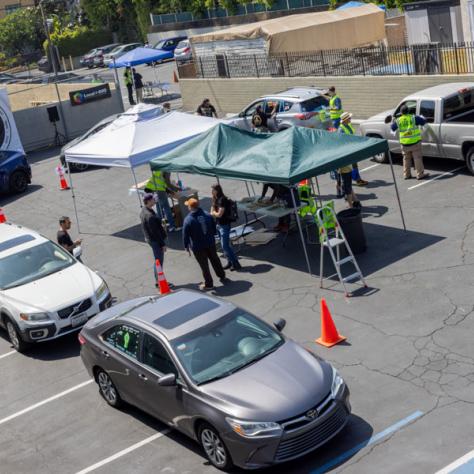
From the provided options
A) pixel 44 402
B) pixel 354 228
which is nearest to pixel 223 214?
pixel 354 228

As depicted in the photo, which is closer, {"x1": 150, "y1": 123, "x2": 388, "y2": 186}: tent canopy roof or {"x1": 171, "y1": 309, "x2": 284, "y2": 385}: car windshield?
{"x1": 171, "y1": 309, "x2": 284, "y2": 385}: car windshield

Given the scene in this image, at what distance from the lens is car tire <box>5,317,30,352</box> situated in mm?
14234

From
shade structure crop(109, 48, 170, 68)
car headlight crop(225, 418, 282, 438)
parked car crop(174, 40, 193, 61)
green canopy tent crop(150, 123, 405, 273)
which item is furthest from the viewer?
parked car crop(174, 40, 193, 61)

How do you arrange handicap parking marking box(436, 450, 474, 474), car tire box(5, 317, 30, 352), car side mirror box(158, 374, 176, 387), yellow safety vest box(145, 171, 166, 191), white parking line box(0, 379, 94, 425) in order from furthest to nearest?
yellow safety vest box(145, 171, 166, 191), car tire box(5, 317, 30, 352), white parking line box(0, 379, 94, 425), car side mirror box(158, 374, 176, 387), handicap parking marking box(436, 450, 474, 474)

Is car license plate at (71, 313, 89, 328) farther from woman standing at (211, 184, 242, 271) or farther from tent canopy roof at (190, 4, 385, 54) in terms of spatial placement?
tent canopy roof at (190, 4, 385, 54)

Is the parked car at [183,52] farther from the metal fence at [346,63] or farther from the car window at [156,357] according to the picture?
the car window at [156,357]

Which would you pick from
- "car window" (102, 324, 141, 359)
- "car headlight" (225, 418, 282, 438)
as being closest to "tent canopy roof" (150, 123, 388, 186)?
"car window" (102, 324, 141, 359)

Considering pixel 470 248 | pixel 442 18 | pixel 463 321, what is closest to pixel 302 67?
pixel 442 18

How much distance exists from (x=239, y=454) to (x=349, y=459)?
1.25 metres

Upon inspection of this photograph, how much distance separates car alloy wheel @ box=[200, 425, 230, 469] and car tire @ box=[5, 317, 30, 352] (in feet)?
18.5

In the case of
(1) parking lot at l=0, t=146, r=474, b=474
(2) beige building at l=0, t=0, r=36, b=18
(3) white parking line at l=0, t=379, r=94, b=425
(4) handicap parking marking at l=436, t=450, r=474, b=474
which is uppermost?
(2) beige building at l=0, t=0, r=36, b=18

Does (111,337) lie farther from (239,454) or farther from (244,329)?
(239,454)

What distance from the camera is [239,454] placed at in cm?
908

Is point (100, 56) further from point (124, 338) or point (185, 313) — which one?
point (185, 313)
